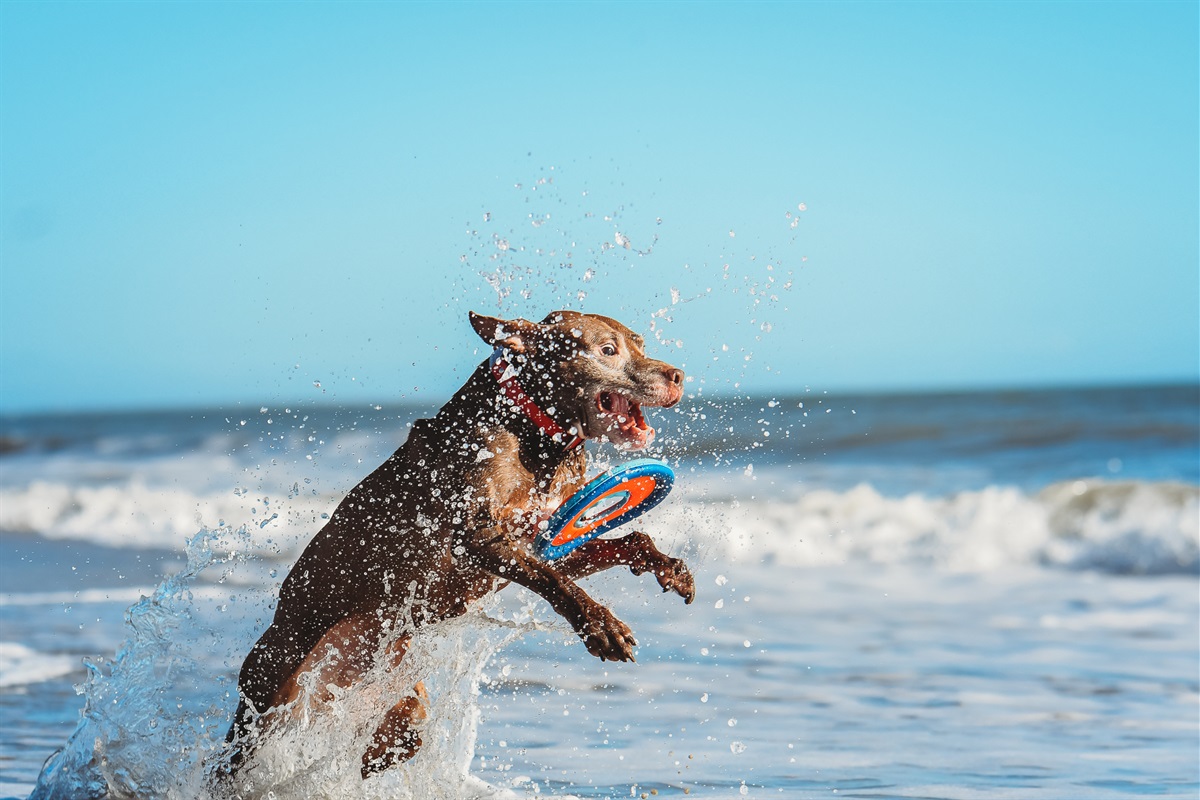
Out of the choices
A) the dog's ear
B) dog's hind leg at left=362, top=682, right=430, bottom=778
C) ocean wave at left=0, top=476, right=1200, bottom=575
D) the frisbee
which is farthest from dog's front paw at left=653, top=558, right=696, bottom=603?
ocean wave at left=0, top=476, right=1200, bottom=575

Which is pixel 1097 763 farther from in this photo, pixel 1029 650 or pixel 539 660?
pixel 539 660

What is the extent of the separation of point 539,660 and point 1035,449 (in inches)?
558

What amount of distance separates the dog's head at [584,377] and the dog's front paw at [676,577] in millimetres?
412

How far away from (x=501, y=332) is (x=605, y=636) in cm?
118

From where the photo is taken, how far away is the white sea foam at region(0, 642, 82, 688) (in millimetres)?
7062

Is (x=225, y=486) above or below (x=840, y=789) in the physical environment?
above

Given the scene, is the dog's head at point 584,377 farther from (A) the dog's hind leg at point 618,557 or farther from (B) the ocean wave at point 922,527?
(B) the ocean wave at point 922,527

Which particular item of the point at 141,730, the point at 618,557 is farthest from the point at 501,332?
the point at 141,730

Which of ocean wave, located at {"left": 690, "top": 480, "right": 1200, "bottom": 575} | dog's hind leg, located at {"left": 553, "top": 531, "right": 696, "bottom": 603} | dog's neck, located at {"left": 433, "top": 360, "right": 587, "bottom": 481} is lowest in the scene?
dog's hind leg, located at {"left": 553, "top": 531, "right": 696, "bottom": 603}

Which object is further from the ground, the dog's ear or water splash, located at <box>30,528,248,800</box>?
the dog's ear

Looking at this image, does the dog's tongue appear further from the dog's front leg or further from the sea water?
the dog's front leg

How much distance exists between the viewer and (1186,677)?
7.21 meters

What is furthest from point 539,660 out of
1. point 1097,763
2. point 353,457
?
point 353,457

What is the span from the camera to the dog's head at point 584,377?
4566mm
